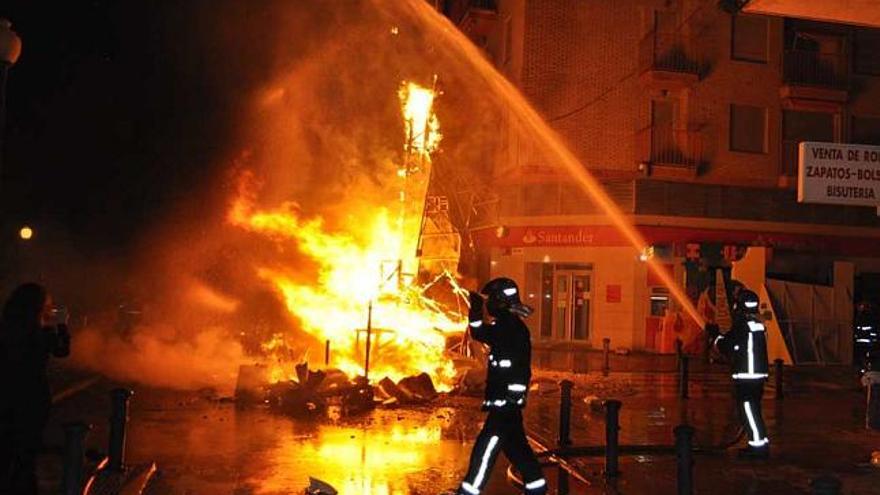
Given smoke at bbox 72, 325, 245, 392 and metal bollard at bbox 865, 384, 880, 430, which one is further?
smoke at bbox 72, 325, 245, 392

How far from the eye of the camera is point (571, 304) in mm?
24422

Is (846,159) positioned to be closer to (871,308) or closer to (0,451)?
(0,451)

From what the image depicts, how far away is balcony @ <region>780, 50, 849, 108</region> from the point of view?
970 inches

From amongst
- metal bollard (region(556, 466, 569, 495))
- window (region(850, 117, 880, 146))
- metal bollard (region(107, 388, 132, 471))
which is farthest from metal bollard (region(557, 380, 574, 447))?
window (region(850, 117, 880, 146))

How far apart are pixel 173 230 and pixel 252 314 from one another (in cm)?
1344

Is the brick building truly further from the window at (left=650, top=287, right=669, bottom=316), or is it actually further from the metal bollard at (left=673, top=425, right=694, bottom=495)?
the metal bollard at (left=673, top=425, right=694, bottom=495)

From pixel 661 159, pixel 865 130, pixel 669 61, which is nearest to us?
pixel 661 159

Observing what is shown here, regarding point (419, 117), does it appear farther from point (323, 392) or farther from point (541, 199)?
point (541, 199)

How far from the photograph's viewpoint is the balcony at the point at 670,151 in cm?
2361

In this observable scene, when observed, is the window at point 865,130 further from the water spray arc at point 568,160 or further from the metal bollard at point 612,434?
the metal bollard at point 612,434

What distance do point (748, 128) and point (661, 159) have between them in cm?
352

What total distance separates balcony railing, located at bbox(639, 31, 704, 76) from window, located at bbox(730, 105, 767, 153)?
6.48 feet

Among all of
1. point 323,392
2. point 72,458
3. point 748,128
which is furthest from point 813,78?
point 72,458

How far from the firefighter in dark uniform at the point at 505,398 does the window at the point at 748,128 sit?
817 inches
